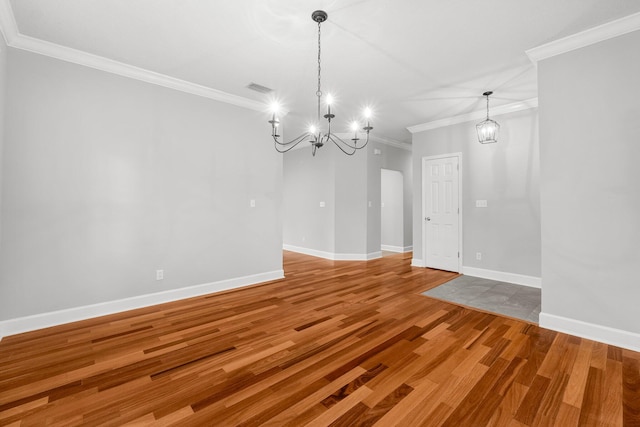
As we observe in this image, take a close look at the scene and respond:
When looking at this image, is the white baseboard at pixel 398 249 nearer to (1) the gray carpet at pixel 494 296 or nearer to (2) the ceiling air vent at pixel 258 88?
(1) the gray carpet at pixel 494 296

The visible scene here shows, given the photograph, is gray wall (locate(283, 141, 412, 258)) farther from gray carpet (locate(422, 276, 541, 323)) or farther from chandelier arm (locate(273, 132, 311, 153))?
gray carpet (locate(422, 276, 541, 323))

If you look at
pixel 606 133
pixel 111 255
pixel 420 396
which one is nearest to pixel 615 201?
pixel 606 133

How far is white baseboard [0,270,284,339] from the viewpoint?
265cm

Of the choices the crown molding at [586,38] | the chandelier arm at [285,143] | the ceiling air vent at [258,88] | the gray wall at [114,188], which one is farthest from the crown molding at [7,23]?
the crown molding at [586,38]

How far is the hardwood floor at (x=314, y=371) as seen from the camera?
1.58 meters

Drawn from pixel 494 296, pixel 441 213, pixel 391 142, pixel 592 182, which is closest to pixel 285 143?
pixel 391 142

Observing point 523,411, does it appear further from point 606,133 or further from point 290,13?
point 290,13

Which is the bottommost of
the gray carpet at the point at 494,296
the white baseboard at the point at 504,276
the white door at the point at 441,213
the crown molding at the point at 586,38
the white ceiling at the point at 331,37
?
the gray carpet at the point at 494,296

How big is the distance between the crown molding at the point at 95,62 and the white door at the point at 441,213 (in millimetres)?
3665

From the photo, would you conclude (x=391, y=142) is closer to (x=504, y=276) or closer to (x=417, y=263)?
(x=417, y=263)

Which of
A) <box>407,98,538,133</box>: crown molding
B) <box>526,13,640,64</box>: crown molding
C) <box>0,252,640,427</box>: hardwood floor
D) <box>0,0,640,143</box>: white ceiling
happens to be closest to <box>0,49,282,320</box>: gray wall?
<box>0,0,640,143</box>: white ceiling

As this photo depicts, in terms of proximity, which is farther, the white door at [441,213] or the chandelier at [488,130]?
the white door at [441,213]

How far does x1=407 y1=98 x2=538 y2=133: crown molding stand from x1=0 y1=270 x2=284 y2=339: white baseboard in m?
4.17

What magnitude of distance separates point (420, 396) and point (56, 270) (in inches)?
140
